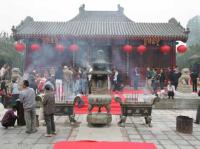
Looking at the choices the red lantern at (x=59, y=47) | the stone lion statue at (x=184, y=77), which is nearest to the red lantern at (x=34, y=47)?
the red lantern at (x=59, y=47)

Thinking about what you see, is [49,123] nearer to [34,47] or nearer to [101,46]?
[34,47]

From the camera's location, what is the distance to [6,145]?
733 cm

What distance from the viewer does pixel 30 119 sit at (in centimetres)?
866

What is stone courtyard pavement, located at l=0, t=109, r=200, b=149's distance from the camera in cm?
750

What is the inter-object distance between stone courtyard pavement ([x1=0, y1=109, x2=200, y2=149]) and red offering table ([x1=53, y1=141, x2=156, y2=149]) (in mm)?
271

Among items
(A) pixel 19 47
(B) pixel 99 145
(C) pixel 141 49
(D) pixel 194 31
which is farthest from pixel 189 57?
(D) pixel 194 31

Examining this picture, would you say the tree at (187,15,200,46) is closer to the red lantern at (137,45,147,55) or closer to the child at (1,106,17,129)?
the red lantern at (137,45,147,55)

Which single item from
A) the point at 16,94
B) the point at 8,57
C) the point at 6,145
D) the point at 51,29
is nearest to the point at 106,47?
the point at 51,29

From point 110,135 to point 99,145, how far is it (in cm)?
128

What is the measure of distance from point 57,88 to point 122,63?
7025 mm

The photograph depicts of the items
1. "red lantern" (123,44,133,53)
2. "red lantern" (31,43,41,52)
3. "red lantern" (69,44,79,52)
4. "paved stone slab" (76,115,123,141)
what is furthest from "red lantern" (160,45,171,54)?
"paved stone slab" (76,115,123,141)

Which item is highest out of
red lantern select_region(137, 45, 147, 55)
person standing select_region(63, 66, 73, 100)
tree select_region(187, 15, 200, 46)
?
tree select_region(187, 15, 200, 46)

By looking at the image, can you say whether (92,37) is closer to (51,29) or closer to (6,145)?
(51,29)

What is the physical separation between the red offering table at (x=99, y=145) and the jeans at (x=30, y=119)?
156 centimetres
